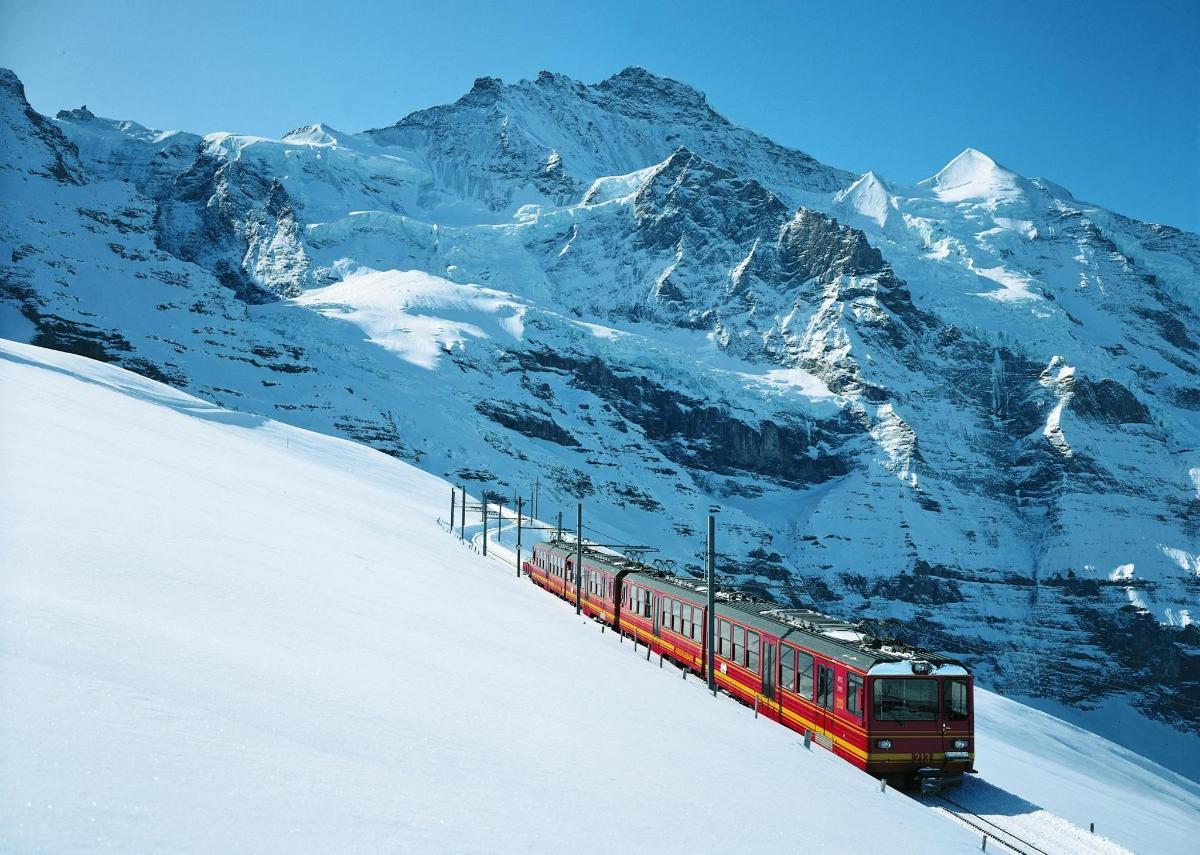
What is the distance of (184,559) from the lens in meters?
11.6

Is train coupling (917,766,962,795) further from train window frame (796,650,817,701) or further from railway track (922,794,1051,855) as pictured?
train window frame (796,650,817,701)

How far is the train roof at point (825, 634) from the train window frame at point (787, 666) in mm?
264

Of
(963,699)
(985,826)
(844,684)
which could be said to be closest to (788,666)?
(844,684)

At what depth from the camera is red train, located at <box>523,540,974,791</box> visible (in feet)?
55.9

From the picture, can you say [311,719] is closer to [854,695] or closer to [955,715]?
[854,695]

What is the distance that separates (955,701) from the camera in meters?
17.6

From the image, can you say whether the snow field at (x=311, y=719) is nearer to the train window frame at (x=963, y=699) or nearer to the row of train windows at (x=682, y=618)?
the train window frame at (x=963, y=699)

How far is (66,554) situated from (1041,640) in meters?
160

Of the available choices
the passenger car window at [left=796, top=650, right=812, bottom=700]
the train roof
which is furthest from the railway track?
the passenger car window at [left=796, top=650, right=812, bottom=700]

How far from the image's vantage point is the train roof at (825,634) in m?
17.4

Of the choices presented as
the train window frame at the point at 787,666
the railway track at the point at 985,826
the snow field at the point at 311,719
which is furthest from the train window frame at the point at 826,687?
the snow field at the point at 311,719

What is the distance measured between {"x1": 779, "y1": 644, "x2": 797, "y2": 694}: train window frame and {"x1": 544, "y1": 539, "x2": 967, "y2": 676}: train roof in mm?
264

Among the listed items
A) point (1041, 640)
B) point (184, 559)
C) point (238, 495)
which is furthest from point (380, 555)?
point (1041, 640)

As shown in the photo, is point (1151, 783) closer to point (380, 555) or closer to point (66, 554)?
point (380, 555)
